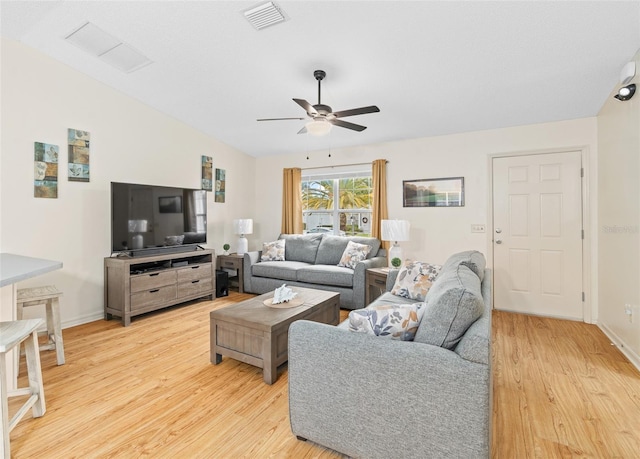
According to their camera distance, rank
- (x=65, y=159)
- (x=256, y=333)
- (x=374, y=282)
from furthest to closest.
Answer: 1. (x=374, y=282)
2. (x=65, y=159)
3. (x=256, y=333)

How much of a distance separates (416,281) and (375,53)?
204cm

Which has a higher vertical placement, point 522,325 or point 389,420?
point 389,420

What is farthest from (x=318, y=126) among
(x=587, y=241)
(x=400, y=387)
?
(x=587, y=241)

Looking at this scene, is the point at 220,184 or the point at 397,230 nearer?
the point at 397,230

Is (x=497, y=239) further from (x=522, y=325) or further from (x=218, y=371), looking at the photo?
(x=218, y=371)

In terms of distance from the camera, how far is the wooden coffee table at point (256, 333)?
2.26m

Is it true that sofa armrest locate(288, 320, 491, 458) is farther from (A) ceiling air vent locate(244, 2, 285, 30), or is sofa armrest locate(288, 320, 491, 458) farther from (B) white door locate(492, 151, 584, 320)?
(B) white door locate(492, 151, 584, 320)


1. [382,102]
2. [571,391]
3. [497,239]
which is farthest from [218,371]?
[497,239]

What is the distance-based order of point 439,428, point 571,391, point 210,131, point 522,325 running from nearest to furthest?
point 439,428, point 571,391, point 522,325, point 210,131

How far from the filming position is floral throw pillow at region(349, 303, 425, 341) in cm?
148

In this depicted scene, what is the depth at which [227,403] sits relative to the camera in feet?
6.62

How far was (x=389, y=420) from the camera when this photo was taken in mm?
1354

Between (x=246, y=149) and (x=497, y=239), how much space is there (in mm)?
4208

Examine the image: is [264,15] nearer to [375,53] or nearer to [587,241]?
[375,53]
